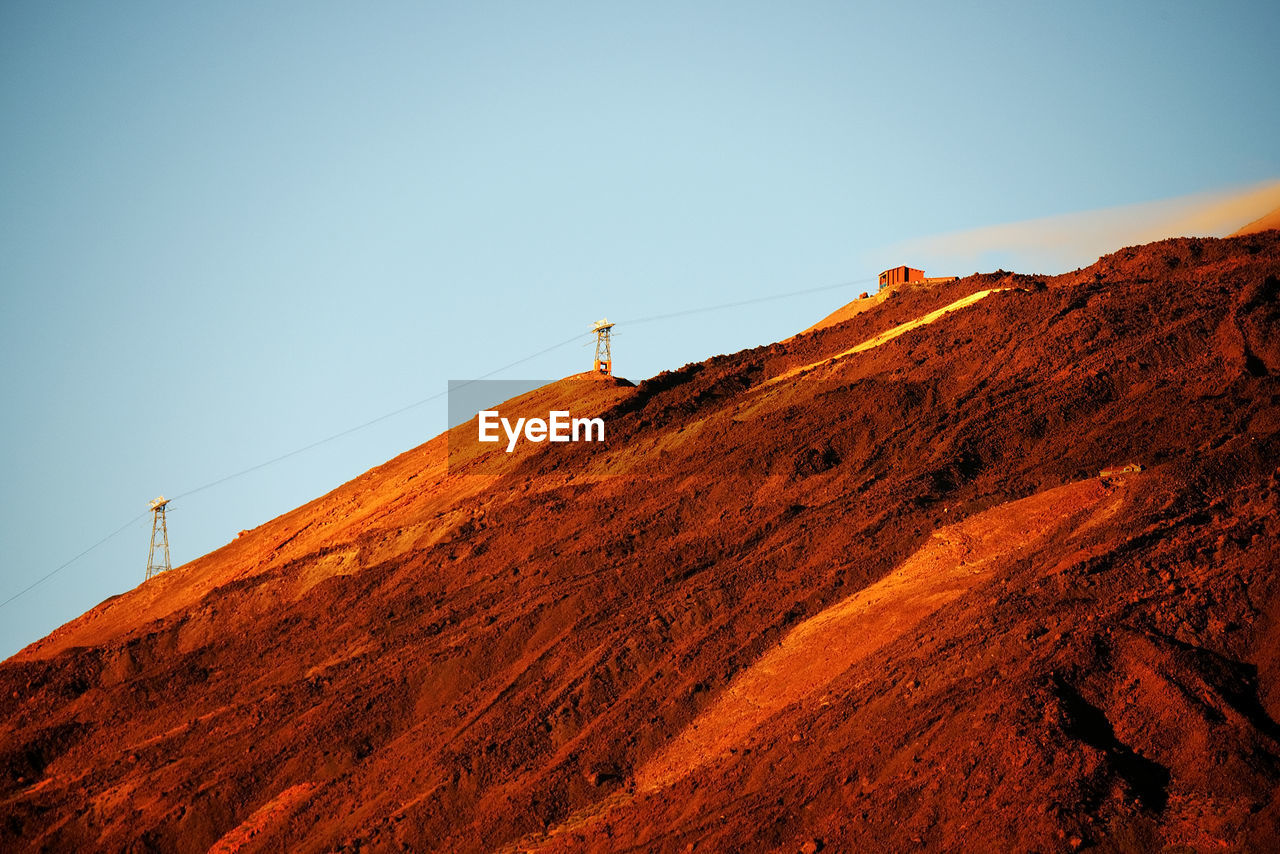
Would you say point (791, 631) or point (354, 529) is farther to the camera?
point (354, 529)

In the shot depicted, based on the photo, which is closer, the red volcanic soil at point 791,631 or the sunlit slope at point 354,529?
the red volcanic soil at point 791,631

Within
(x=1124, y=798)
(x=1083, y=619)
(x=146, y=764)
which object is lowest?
(x=146, y=764)

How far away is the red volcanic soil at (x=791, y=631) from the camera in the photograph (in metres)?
18.9

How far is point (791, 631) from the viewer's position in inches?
936

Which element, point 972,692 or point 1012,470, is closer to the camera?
point 972,692

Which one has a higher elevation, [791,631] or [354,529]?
[354,529]

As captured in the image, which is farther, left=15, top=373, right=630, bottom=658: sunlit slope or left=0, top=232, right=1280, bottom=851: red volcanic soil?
left=15, top=373, right=630, bottom=658: sunlit slope

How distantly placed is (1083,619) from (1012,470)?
606cm

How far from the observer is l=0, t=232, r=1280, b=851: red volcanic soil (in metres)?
18.9

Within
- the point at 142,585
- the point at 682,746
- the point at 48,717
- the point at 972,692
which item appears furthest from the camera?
the point at 142,585

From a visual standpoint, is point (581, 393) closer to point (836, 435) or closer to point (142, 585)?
point (836, 435)

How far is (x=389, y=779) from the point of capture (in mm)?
23562

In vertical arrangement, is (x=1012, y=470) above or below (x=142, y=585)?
above

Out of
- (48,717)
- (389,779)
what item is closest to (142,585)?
(48,717)
